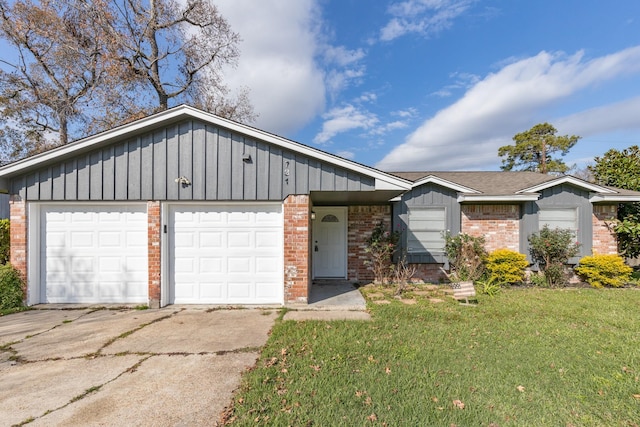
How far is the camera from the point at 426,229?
29.2ft

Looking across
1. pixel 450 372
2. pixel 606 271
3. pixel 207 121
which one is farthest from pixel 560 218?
pixel 207 121

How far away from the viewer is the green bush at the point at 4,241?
288 inches

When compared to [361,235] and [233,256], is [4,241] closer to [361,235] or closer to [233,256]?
[233,256]

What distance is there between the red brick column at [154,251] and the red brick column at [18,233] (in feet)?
8.94

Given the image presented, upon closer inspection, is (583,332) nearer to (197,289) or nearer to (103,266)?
(197,289)

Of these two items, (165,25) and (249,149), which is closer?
(249,149)

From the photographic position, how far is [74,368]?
3555 millimetres

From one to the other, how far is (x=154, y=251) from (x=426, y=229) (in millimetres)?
7643

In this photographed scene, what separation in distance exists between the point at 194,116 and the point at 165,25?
1149cm

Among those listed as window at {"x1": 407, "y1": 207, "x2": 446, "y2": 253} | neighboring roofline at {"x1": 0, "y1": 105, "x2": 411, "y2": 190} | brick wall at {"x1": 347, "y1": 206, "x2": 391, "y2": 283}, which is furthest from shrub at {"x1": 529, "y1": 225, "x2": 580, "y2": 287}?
neighboring roofline at {"x1": 0, "y1": 105, "x2": 411, "y2": 190}

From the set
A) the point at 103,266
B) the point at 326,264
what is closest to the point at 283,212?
the point at 326,264

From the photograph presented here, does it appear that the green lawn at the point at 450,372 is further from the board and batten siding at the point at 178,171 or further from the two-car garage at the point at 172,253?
the board and batten siding at the point at 178,171

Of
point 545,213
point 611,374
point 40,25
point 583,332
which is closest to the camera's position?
point 611,374

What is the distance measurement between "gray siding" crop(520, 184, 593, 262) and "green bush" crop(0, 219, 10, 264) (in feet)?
49.0
